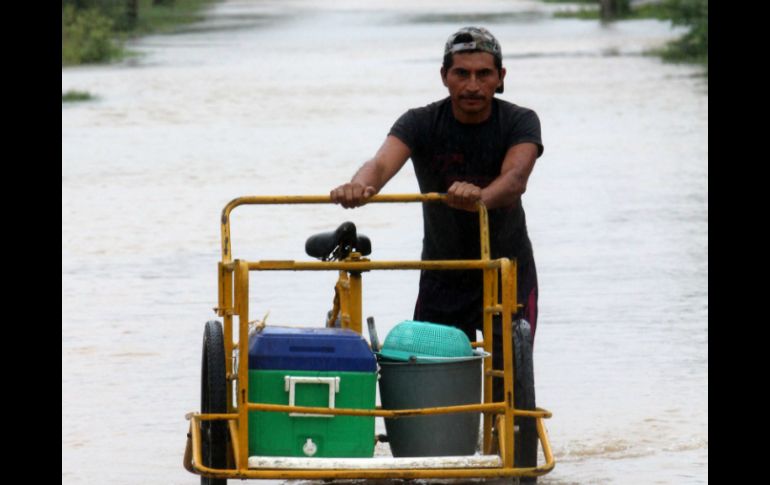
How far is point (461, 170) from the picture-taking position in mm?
6016

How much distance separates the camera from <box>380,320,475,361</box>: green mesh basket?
545cm

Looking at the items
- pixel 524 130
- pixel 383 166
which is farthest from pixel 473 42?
pixel 383 166

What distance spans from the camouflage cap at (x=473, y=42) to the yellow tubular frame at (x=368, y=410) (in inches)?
23.0

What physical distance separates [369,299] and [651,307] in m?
1.53

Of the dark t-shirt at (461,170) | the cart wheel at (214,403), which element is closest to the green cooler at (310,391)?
the cart wheel at (214,403)

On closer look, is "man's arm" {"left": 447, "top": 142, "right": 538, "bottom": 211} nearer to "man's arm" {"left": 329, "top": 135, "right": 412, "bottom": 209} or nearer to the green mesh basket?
"man's arm" {"left": 329, "top": 135, "right": 412, "bottom": 209}

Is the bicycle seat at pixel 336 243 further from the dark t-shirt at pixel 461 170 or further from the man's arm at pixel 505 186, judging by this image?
the man's arm at pixel 505 186

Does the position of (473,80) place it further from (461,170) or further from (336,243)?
(336,243)

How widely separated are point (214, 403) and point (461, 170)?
1.25 m

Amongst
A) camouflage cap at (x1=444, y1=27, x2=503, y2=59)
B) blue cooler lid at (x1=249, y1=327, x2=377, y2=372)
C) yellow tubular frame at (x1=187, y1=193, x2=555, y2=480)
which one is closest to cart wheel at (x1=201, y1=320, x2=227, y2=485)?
yellow tubular frame at (x1=187, y1=193, x2=555, y2=480)
